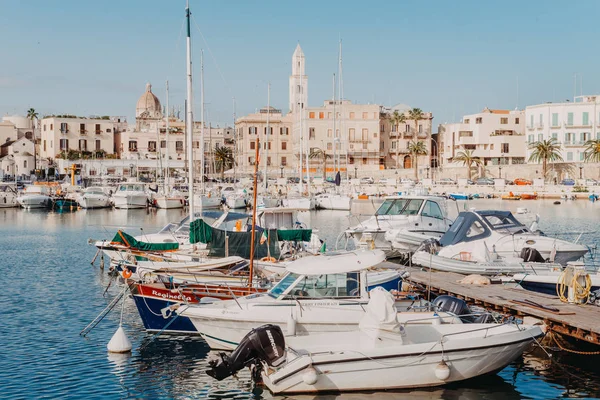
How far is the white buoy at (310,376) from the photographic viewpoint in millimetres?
13375

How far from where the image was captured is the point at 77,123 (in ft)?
401

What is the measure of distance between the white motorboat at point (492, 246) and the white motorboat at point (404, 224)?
397 cm

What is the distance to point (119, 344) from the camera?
685 inches

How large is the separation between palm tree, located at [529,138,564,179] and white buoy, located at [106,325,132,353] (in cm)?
8793

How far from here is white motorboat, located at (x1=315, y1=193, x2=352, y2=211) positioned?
73.1 meters

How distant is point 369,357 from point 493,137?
101183 millimetres

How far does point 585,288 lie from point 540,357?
2.37 m

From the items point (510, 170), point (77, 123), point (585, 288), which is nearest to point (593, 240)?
point (585, 288)

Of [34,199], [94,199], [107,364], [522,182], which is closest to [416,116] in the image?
[522,182]

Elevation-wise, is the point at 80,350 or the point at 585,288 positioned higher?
the point at 585,288

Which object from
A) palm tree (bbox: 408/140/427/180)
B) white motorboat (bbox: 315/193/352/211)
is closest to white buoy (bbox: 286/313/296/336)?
white motorboat (bbox: 315/193/352/211)

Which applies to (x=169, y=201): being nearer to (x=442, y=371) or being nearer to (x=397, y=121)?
(x=397, y=121)

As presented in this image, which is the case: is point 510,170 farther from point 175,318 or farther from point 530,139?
point 175,318

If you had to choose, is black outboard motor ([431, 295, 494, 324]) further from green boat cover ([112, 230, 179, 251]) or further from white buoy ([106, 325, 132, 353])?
green boat cover ([112, 230, 179, 251])
